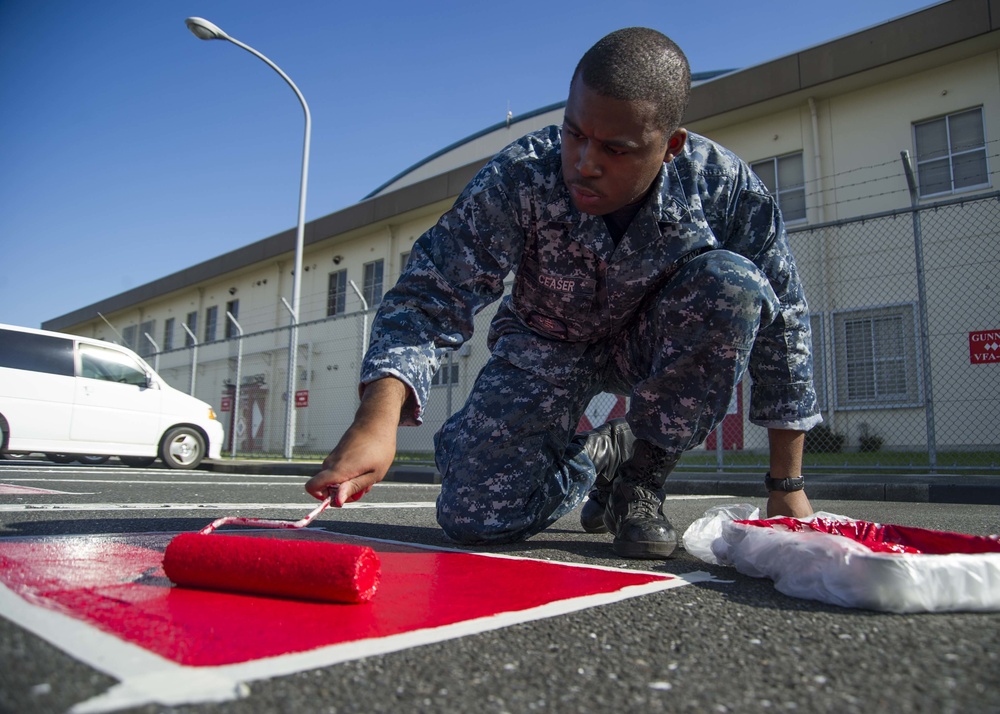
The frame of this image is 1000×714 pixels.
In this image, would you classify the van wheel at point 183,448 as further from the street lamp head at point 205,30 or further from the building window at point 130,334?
the building window at point 130,334

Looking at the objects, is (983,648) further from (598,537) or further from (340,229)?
(340,229)

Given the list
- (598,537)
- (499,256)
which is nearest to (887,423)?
(598,537)

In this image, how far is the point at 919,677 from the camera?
0.97 meters

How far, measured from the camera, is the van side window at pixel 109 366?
28.1 ft

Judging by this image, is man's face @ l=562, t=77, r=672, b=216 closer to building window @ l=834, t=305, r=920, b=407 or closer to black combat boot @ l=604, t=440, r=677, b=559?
black combat boot @ l=604, t=440, r=677, b=559

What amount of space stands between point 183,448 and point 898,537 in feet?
30.5

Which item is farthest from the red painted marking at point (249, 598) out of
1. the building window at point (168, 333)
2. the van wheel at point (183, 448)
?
the building window at point (168, 333)

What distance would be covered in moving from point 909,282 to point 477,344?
5736 millimetres

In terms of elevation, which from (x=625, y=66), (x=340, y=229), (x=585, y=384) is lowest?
(x=585, y=384)

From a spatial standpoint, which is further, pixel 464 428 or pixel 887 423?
pixel 887 423

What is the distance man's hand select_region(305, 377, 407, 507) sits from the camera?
1385 millimetres

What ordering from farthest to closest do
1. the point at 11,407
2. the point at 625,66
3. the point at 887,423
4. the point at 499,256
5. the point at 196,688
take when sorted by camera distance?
the point at 887,423, the point at 11,407, the point at 499,256, the point at 625,66, the point at 196,688

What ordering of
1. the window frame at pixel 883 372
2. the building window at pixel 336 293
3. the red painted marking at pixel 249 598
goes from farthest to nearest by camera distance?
the building window at pixel 336 293
the window frame at pixel 883 372
the red painted marking at pixel 249 598

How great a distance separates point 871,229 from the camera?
1048cm
